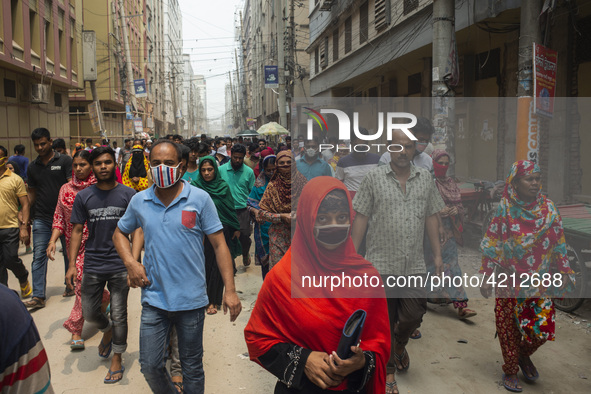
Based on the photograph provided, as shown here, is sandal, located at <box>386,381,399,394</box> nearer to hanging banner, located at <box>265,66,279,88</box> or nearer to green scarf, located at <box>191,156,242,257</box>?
green scarf, located at <box>191,156,242,257</box>

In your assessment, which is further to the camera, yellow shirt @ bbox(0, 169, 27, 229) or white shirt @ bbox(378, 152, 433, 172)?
yellow shirt @ bbox(0, 169, 27, 229)

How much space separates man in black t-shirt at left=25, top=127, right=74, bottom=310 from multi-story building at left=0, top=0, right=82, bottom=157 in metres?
10.7

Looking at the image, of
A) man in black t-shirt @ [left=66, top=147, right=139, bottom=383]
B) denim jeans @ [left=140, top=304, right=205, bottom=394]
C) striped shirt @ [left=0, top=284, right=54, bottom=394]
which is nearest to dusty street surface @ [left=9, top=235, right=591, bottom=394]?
man in black t-shirt @ [left=66, top=147, right=139, bottom=383]

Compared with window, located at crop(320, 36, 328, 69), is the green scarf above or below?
below

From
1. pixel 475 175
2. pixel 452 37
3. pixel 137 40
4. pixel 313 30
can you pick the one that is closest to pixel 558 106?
pixel 475 175

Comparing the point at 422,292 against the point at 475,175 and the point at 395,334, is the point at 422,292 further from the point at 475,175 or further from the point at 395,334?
the point at 475,175

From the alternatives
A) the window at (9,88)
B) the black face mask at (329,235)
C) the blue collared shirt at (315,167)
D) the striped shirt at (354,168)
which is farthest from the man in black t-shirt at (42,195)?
the window at (9,88)

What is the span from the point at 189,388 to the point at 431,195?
1993mm

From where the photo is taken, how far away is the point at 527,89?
20.5ft

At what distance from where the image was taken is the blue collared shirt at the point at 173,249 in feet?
9.91

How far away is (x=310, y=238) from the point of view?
230 centimetres

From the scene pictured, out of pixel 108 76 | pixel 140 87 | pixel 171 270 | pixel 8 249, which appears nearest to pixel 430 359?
pixel 171 270

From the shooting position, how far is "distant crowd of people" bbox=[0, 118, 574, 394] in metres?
2.18

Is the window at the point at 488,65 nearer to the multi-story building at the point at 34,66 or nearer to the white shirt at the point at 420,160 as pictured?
the white shirt at the point at 420,160
